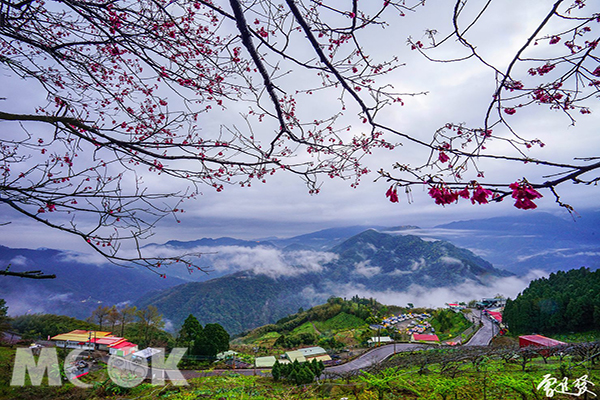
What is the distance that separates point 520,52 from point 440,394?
223 centimetres

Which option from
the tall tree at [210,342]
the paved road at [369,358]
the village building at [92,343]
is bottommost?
the paved road at [369,358]

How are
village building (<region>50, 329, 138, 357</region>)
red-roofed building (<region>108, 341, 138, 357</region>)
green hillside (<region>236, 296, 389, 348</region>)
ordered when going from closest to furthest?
red-roofed building (<region>108, 341, 138, 357</region>) → village building (<region>50, 329, 138, 357</region>) → green hillside (<region>236, 296, 389, 348</region>)

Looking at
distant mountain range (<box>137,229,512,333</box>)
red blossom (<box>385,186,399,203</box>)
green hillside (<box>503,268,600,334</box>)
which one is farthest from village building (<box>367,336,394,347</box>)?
distant mountain range (<box>137,229,512,333</box>)

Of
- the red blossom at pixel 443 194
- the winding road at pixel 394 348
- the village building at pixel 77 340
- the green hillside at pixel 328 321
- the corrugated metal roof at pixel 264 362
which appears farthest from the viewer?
the green hillside at pixel 328 321

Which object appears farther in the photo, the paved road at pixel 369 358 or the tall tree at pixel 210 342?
the paved road at pixel 369 358

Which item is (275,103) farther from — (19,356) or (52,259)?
(52,259)

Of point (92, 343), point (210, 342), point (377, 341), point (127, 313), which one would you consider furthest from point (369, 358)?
point (127, 313)

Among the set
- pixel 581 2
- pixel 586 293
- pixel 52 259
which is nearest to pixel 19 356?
pixel 581 2

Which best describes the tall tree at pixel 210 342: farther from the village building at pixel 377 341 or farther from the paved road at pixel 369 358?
the village building at pixel 377 341

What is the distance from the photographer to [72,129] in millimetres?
2119

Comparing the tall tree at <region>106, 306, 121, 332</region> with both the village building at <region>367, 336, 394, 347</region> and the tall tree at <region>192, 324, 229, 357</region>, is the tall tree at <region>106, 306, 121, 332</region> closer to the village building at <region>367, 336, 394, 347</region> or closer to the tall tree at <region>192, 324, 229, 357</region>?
the tall tree at <region>192, 324, 229, 357</region>

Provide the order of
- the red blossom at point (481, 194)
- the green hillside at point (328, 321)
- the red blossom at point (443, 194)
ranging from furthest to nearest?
the green hillside at point (328, 321) < the red blossom at point (443, 194) < the red blossom at point (481, 194)

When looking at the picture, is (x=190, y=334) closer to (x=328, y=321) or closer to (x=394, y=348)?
(x=394, y=348)

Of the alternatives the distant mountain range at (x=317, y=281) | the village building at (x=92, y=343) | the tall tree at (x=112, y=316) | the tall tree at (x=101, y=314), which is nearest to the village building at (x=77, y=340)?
the village building at (x=92, y=343)
